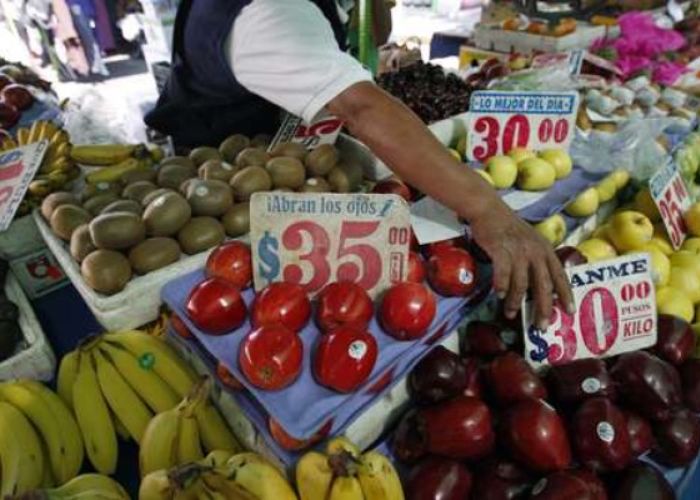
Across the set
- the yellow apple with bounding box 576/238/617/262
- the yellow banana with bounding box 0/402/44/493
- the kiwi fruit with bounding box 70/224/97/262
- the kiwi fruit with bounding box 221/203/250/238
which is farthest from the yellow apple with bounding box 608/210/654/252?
the yellow banana with bounding box 0/402/44/493

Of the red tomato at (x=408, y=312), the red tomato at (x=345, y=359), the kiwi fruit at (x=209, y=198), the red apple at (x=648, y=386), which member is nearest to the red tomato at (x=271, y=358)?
the red tomato at (x=345, y=359)

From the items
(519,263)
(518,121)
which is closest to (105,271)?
(519,263)

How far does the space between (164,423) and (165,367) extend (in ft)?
0.67

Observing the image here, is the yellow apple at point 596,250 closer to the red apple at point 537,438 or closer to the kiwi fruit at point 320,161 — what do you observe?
the red apple at point 537,438

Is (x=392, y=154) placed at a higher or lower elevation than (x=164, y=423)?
higher

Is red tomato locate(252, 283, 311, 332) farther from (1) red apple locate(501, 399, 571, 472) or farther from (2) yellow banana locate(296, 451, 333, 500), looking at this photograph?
(1) red apple locate(501, 399, 571, 472)

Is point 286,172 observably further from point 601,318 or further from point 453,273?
point 601,318

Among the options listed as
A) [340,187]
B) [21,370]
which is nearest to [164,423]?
[21,370]

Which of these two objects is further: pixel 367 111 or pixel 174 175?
pixel 174 175

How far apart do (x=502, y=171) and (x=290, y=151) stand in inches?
24.7

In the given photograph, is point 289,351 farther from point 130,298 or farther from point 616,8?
point 616,8

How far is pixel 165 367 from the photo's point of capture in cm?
116

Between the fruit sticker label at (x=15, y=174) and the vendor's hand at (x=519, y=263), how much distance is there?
1.32 meters

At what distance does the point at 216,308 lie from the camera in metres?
0.98
